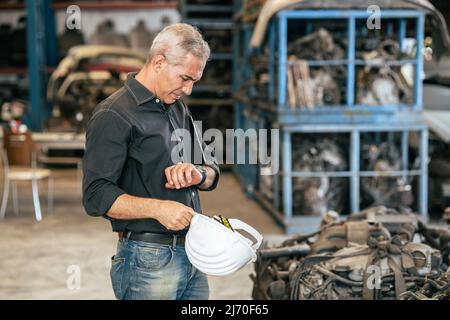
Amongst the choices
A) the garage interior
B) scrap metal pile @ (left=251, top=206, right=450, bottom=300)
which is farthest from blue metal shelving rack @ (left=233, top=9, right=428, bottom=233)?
scrap metal pile @ (left=251, top=206, right=450, bottom=300)

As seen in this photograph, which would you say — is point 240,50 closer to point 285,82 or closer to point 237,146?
point 237,146

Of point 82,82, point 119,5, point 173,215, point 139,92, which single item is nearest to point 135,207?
point 173,215

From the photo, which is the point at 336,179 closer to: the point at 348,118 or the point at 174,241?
the point at 348,118

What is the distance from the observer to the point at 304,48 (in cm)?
692

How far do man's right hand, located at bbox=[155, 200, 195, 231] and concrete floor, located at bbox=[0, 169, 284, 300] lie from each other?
272 cm

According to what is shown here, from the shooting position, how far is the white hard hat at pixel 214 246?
251cm

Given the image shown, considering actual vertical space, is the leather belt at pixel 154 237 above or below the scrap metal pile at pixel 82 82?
above

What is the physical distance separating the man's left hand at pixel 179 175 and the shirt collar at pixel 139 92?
0.84 feet

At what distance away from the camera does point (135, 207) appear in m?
2.53

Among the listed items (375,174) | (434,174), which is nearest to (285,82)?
(375,174)

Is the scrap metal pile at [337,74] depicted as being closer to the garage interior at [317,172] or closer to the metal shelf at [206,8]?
the garage interior at [317,172]

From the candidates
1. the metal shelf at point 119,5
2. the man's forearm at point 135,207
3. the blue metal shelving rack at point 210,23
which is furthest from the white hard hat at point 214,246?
the metal shelf at point 119,5

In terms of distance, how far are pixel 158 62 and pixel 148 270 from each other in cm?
72

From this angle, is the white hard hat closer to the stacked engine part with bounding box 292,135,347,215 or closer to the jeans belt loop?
the jeans belt loop
